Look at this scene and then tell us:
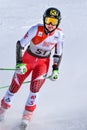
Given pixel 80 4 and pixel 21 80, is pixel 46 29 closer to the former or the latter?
pixel 21 80

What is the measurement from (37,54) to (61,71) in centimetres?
296

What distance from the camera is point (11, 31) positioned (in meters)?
14.0

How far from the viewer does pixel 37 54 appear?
25.9 feet

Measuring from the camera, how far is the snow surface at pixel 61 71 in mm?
8122

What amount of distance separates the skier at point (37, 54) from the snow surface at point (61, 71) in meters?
0.51

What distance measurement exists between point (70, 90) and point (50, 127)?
6.39 ft

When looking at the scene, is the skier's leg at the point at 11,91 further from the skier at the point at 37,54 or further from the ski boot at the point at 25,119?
the ski boot at the point at 25,119

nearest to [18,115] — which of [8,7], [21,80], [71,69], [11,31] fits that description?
[21,80]

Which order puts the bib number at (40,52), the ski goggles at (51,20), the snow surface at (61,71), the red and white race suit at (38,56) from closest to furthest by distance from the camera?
the ski goggles at (51,20) < the red and white race suit at (38,56) < the bib number at (40,52) < the snow surface at (61,71)

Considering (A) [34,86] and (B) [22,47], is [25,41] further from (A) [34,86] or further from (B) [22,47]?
(A) [34,86]

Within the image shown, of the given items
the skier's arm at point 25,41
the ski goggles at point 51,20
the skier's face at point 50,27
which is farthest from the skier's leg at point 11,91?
the ski goggles at point 51,20

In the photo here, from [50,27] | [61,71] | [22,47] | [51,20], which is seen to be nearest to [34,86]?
[22,47]

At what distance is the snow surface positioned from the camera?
320 inches

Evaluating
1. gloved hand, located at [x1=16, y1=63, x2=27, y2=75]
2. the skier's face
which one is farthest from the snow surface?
the skier's face
